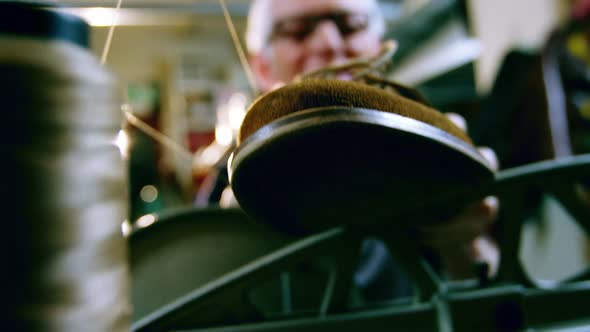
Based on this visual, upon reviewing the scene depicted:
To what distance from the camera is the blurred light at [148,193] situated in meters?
3.57

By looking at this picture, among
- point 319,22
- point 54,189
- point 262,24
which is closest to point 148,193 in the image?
point 262,24

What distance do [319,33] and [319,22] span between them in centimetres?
2

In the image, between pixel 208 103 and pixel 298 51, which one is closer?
pixel 298 51

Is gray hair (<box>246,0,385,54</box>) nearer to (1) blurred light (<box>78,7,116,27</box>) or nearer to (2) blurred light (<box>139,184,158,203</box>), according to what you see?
(1) blurred light (<box>78,7,116,27</box>)

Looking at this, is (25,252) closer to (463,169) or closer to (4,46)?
(4,46)

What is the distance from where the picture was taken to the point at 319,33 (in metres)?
0.73

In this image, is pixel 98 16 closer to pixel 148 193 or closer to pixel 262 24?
pixel 262 24

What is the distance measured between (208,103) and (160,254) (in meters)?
3.58

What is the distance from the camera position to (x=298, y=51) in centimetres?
76

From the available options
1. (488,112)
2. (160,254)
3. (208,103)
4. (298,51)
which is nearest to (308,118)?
(160,254)

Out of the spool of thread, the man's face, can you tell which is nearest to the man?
the man's face

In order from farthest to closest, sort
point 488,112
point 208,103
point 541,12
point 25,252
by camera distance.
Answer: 1. point 208,103
2. point 541,12
3. point 488,112
4. point 25,252

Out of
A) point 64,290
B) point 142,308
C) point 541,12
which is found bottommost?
point 142,308

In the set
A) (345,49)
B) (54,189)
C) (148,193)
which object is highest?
(345,49)
